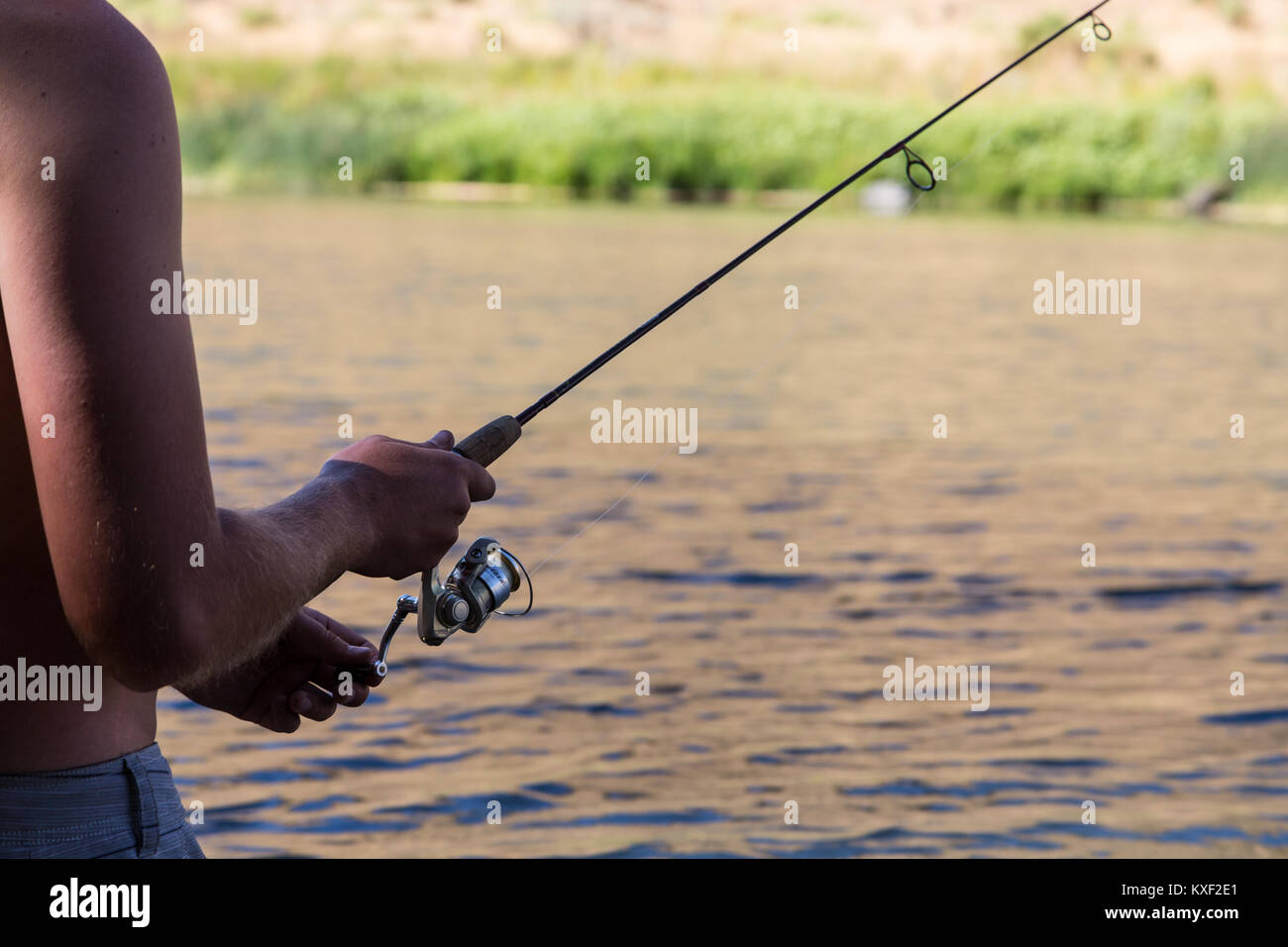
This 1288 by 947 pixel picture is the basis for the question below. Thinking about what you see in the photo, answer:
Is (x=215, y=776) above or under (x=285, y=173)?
under

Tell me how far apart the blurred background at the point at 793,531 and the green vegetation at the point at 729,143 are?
752cm

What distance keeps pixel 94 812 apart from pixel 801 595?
18.9 feet

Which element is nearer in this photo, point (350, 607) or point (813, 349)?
point (350, 607)

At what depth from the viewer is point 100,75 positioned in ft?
4.48

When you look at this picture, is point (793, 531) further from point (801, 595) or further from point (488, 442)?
point (488, 442)

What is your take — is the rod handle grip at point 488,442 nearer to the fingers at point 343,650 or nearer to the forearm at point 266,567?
the fingers at point 343,650

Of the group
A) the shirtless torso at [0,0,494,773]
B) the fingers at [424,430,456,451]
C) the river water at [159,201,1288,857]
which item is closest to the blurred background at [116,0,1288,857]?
the river water at [159,201,1288,857]

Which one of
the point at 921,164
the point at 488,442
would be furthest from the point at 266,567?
the point at 921,164

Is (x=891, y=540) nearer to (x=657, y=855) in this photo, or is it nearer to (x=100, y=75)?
(x=657, y=855)

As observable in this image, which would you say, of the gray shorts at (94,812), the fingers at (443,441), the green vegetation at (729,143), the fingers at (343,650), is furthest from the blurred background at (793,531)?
the green vegetation at (729,143)

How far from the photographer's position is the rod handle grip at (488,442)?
2.22m
